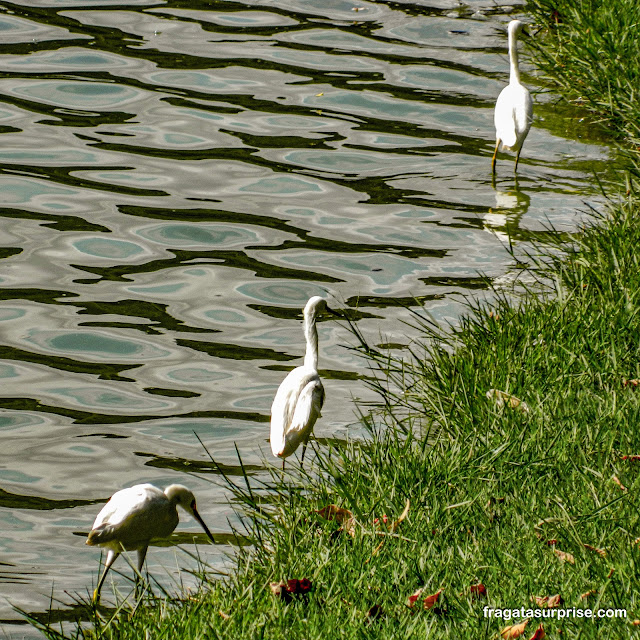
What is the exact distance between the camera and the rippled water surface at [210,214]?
5770mm

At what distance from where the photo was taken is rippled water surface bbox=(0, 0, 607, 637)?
577 cm

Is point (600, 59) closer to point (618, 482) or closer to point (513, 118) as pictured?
point (513, 118)

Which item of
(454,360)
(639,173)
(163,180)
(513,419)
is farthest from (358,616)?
(163,180)

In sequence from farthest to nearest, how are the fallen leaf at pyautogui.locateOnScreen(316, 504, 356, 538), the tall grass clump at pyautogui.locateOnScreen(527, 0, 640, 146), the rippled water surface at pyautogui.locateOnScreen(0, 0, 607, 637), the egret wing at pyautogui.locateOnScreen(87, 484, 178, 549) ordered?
the tall grass clump at pyautogui.locateOnScreen(527, 0, 640, 146) < the rippled water surface at pyautogui.locateOnScreen(0, 0, 607, 637) < the egret wing at pyautogui.locateOnScreen(87, 484, 178, 549) < the fallen leaf at pyautogui.locateOnScreen(316, 504, 356, 538)

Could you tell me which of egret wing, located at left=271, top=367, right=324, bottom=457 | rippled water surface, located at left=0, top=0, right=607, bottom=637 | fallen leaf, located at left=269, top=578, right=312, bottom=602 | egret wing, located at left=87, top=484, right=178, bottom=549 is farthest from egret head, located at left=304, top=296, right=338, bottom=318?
fallen leaf, located at left=269, top=578, right=312, bottom=602

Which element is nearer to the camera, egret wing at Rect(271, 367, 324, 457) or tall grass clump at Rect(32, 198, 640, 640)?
tall grass clump at Rect(32, 198, 640, 640)

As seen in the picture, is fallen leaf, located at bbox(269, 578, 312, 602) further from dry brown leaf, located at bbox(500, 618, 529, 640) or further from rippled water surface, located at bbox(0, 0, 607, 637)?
rippled water surface, located at bbox(0, 0, 607, 637)

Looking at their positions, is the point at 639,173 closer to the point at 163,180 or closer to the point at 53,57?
the point at 163,180

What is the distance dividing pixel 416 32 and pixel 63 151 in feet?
14.8

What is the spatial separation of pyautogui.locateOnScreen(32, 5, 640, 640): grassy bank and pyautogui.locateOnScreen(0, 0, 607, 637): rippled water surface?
74cm

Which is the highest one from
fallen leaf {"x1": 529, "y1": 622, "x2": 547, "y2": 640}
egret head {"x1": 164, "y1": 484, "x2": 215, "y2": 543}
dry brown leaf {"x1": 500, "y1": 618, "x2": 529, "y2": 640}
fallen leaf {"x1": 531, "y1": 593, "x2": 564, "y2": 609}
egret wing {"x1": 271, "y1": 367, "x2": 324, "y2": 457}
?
fallen leaf {"x1": 531, "y1": 593, "x2": 564, "y2": 609}

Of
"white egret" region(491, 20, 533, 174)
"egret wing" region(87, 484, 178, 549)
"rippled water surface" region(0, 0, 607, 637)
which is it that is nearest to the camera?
"egret wing" region(87, 484, 178, 549)

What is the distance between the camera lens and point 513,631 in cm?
331

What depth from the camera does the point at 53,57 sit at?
36.8 ft
